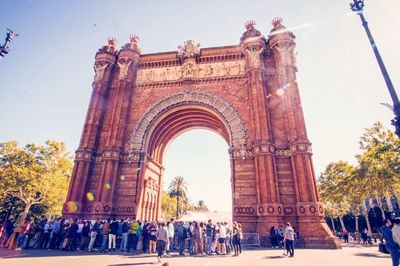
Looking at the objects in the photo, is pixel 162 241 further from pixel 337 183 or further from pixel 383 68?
pixel 337 183

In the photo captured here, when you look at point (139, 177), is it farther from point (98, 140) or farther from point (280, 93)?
point (280, 93)

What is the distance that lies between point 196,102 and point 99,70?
31.3 feet

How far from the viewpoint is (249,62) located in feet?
61.2

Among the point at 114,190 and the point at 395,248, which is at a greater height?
the point at 114,190

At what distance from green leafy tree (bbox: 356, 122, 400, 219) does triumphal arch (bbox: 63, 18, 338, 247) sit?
1219 cm

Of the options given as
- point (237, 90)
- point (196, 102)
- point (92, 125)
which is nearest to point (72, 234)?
point (92, 125)

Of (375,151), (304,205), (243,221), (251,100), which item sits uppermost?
(251,100)

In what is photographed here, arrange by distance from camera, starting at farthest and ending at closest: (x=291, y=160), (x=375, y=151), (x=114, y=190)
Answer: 1. (x=375, y=151)
2. (x=114, y=190)
3. (x=291, y=160)

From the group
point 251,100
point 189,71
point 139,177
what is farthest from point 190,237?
point 189,71

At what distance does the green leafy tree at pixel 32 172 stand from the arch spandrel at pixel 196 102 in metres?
16.6

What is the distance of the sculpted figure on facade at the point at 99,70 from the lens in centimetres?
1988

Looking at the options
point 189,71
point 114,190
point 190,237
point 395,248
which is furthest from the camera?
point 189,71

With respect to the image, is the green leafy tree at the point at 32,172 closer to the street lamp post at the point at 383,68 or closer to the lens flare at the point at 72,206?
the lens flare at the point at 72,206

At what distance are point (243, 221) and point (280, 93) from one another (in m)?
10.1
